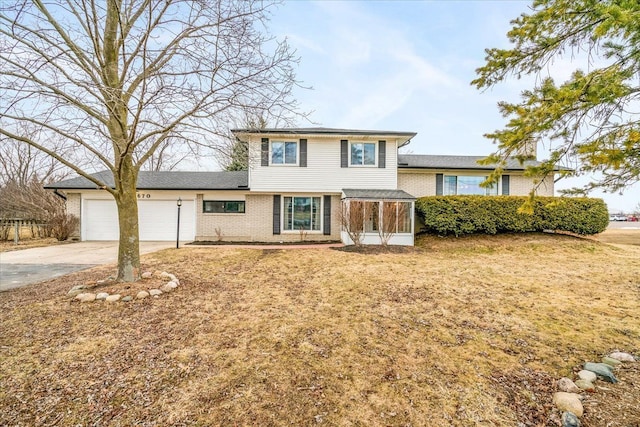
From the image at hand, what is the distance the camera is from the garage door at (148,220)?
45.2 ft

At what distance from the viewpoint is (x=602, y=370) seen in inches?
119

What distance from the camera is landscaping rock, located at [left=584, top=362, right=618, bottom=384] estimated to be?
2.93m

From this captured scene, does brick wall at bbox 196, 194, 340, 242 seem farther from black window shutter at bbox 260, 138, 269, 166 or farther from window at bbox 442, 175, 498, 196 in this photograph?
window at bbox 442, 175, 498, 196

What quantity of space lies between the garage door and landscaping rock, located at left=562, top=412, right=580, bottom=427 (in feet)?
45.8

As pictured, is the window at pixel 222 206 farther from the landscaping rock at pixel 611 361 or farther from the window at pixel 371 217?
the landscaping rock at pixel 611 361

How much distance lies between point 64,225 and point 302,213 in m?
11.1

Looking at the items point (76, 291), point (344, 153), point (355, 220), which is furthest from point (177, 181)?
point (76, 291)

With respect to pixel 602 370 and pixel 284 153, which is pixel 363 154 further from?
pixel 602 370

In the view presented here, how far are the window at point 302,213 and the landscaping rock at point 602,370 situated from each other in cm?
1097

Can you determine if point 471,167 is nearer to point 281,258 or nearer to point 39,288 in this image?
point 281,258

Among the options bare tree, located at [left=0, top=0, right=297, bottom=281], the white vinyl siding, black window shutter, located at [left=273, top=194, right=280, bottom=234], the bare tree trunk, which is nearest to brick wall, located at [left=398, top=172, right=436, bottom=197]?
the white vinyl siding

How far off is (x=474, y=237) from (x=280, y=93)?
10400 millimetres

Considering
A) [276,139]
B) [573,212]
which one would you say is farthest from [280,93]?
[573,212]

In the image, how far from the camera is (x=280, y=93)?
213 inches
